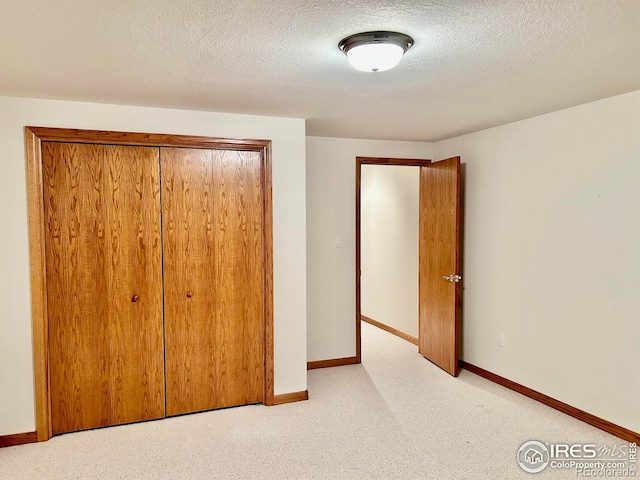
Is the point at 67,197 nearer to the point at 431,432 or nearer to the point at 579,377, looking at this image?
the point at 431,432

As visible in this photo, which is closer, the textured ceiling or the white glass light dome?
the textured ceiling

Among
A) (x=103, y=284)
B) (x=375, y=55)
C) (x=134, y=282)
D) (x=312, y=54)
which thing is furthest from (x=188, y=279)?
(x=375, y=55)

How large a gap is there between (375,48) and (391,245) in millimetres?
4073

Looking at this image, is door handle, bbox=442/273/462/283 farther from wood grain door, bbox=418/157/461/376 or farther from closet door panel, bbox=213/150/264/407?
closet door panel, bbox=213/150/264/407

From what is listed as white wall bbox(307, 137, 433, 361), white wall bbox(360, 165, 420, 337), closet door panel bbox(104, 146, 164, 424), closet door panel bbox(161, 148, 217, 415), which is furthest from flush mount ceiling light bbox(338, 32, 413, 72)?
white wall bbox(360, 165, 420, 337)

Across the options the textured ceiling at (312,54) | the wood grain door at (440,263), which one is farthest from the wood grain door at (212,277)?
the wood grain door at (440,263)

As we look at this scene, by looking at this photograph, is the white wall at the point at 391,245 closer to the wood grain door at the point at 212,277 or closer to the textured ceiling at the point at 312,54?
the textured ceiling at the point at 312,54

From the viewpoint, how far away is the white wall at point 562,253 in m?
2.95

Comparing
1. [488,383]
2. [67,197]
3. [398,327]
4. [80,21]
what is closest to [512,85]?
[80,21]

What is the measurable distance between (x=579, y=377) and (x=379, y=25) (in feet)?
9.41

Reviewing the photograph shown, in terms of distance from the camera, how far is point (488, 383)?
4.04 meters

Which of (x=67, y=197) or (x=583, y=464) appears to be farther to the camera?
(x=67, y=197)

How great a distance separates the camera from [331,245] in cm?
456

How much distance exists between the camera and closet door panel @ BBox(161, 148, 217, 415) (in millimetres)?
3322
